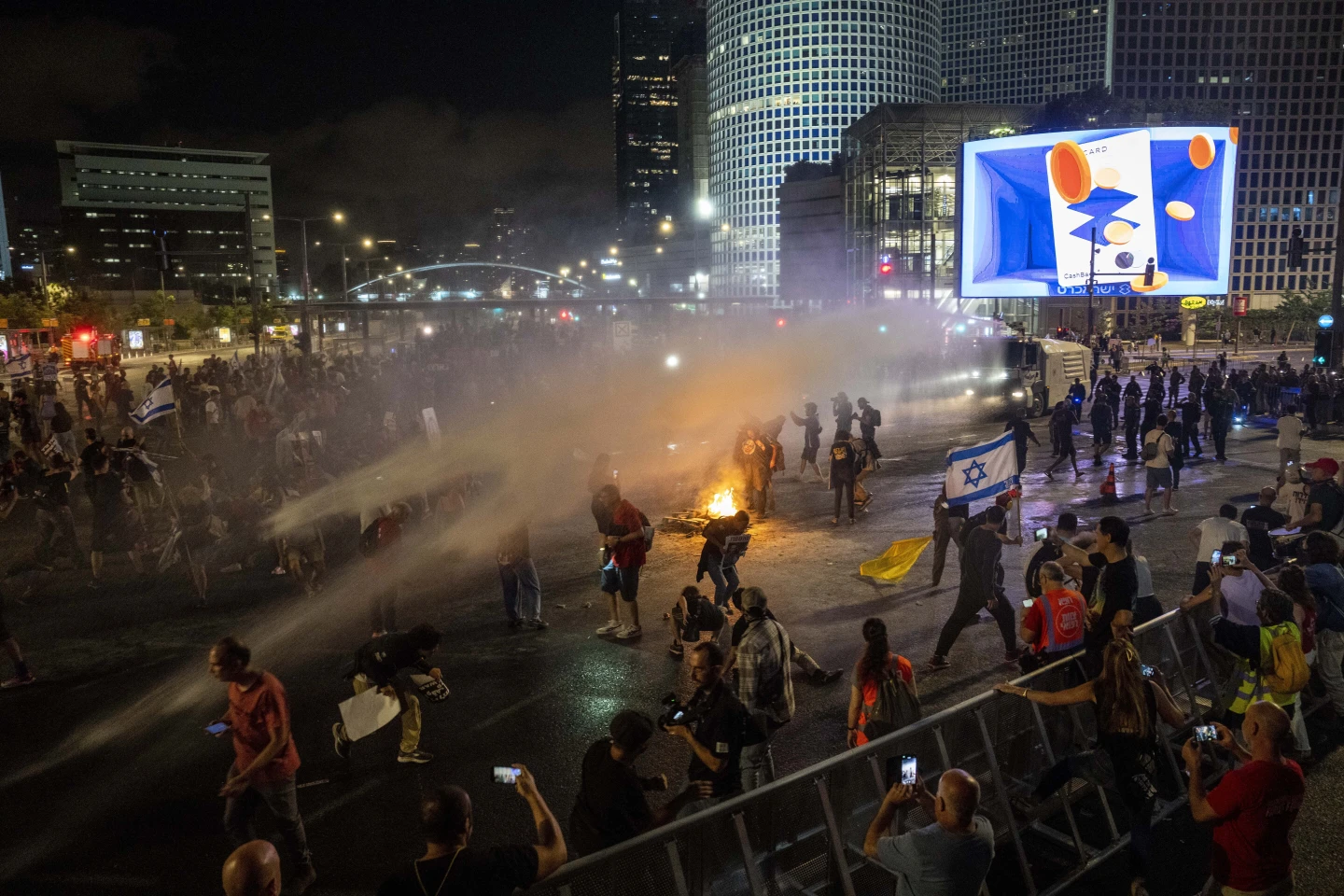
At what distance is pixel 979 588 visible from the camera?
25.5ft

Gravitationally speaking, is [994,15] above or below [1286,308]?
above

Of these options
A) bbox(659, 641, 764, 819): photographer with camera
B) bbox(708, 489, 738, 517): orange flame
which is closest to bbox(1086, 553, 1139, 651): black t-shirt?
bbox(659, 641, 764, 819): photographer with camera

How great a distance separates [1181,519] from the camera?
13.5 metres

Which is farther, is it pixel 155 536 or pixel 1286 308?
pixel 1286 308

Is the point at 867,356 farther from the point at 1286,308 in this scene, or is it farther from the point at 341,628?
the point at 1286,308

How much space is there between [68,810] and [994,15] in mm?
194832

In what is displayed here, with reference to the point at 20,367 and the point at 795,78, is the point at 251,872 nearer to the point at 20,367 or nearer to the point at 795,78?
the point at 20,367

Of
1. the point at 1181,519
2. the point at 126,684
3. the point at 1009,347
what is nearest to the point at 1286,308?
the point at 1009,347

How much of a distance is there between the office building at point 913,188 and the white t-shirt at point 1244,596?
3641 centimetres

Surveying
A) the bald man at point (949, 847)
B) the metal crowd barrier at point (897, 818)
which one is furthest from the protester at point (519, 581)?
the bald man at point (949, 847)

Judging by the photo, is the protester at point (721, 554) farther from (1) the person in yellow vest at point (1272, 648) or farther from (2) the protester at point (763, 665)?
(1) the person in yellow vest at point (1272, 648)

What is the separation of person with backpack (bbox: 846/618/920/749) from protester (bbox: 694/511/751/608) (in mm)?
3622

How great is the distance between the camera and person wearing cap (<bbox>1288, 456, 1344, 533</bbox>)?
927cm

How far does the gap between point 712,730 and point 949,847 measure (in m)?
1.51
